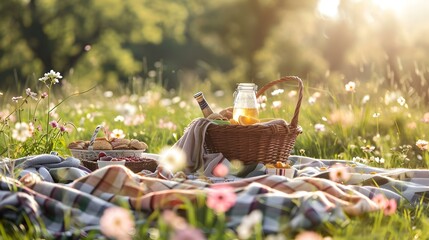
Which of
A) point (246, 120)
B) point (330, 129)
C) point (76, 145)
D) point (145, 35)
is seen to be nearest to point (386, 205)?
point (246, 120)

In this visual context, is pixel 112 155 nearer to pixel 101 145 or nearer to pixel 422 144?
pixel 101 145

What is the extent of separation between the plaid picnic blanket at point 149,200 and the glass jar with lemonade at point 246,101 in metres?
1.08

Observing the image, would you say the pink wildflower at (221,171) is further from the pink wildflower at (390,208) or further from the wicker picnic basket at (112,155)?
the pink wildflower at (390,208)

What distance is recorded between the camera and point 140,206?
2.92 metres

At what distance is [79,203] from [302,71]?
2357 centimetres

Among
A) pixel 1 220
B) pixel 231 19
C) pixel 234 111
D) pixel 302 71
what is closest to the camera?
pixel 1 220

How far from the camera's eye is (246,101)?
4426mm

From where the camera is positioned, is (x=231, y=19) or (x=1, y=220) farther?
(x=231, y=19)

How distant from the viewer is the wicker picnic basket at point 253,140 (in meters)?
4.21

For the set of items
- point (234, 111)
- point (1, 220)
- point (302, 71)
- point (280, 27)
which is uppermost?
point (280, 27)

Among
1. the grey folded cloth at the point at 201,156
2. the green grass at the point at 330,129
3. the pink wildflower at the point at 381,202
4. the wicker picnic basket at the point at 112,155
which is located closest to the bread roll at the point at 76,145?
the wicker picnic basket at the point at 112,155

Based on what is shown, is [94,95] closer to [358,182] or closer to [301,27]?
[358,182]

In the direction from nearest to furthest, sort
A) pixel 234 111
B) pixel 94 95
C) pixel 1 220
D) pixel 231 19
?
pixel 1 220 < pixel 234 111 < pixel 94 95 < pixel 231 19


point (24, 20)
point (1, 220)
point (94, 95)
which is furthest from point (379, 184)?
point (24, 20)
